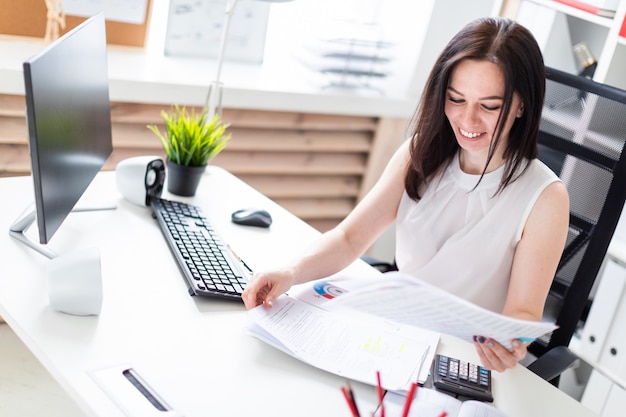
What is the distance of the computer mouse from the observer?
1.87 metres

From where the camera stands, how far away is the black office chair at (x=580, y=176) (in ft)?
5.56

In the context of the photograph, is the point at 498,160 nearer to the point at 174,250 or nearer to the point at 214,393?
the point at 174,250

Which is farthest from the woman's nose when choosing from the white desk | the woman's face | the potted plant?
the potted plant

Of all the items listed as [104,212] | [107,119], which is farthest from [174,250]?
[107,119]

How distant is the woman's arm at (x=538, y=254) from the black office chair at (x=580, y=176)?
0.15 meters

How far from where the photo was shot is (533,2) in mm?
2574

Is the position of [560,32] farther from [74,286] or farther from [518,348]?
[74,286]

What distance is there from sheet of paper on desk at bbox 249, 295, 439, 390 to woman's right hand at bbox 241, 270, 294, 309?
0.02 m

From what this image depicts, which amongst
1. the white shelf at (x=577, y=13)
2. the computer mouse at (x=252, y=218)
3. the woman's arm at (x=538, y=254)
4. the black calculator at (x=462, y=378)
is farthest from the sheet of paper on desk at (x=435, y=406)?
the white shelf at (x=577, y=13)

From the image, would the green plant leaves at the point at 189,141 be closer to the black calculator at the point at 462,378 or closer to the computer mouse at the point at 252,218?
the computer mouse at the point at 252,218

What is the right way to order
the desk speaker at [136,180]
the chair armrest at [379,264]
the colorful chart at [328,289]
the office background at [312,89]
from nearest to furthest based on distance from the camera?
the colorful chart at [328,289] → the desk speaker at [136,180] → the chair armrest at [379,264] → the office background at [312,89]

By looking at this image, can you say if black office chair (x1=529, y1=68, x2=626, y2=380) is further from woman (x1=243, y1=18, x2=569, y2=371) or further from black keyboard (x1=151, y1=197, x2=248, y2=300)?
black keyboard (x1=151, y1=197, x2=248, y2=300)

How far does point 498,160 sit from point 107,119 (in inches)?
35.7

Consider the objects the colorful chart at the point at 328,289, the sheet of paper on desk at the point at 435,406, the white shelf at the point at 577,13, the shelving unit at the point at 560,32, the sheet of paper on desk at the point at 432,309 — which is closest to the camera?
the sheet of paper on desk at the point at 432,309
